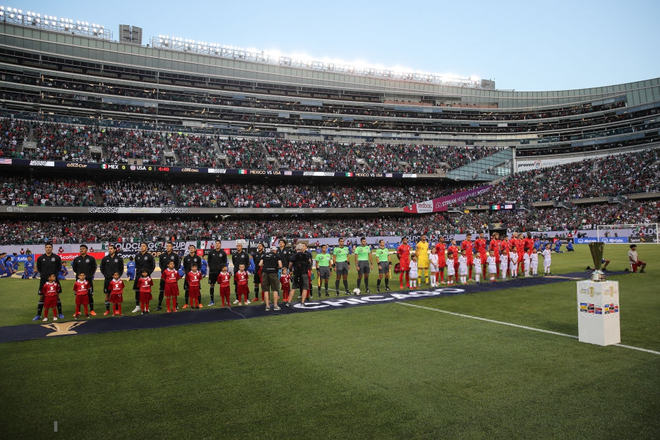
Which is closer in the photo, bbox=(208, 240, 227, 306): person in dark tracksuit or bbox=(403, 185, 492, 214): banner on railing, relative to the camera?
bbox=(208, 240, 227, 306): person in dark tracksuit

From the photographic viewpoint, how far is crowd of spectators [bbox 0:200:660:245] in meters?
38.5

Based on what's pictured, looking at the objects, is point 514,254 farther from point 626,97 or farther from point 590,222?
point 626,97

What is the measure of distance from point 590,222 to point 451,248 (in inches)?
1518

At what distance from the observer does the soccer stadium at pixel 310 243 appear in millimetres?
5062

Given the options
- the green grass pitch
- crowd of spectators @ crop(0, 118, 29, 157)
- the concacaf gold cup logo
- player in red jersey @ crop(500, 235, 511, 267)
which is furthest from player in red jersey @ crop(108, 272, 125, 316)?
crowd of spectators @ crop(0, 118, 29, 157)

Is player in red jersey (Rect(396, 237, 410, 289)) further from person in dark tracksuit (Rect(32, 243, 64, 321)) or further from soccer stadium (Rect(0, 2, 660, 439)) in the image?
person in dark tracksuit (Rect(32, 243, 64, 321))

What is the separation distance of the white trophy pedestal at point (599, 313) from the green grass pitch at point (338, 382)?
353 mm

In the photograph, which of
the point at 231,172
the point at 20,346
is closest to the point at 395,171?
the point at 231,172

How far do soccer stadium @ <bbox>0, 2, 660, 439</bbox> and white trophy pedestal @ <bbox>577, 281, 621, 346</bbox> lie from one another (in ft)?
0.45

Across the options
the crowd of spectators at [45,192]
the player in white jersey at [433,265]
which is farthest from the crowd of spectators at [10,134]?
the player in white jersey at [433,265]

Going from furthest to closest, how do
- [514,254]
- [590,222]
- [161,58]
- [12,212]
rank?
1. [161,58]
2. [590,222]
3. [12,212]
4. [514,254]

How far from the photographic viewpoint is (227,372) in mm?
6219

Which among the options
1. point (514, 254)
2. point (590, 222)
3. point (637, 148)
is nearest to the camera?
point (514, 254)

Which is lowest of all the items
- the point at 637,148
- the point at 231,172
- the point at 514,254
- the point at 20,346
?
the point at 20,346
